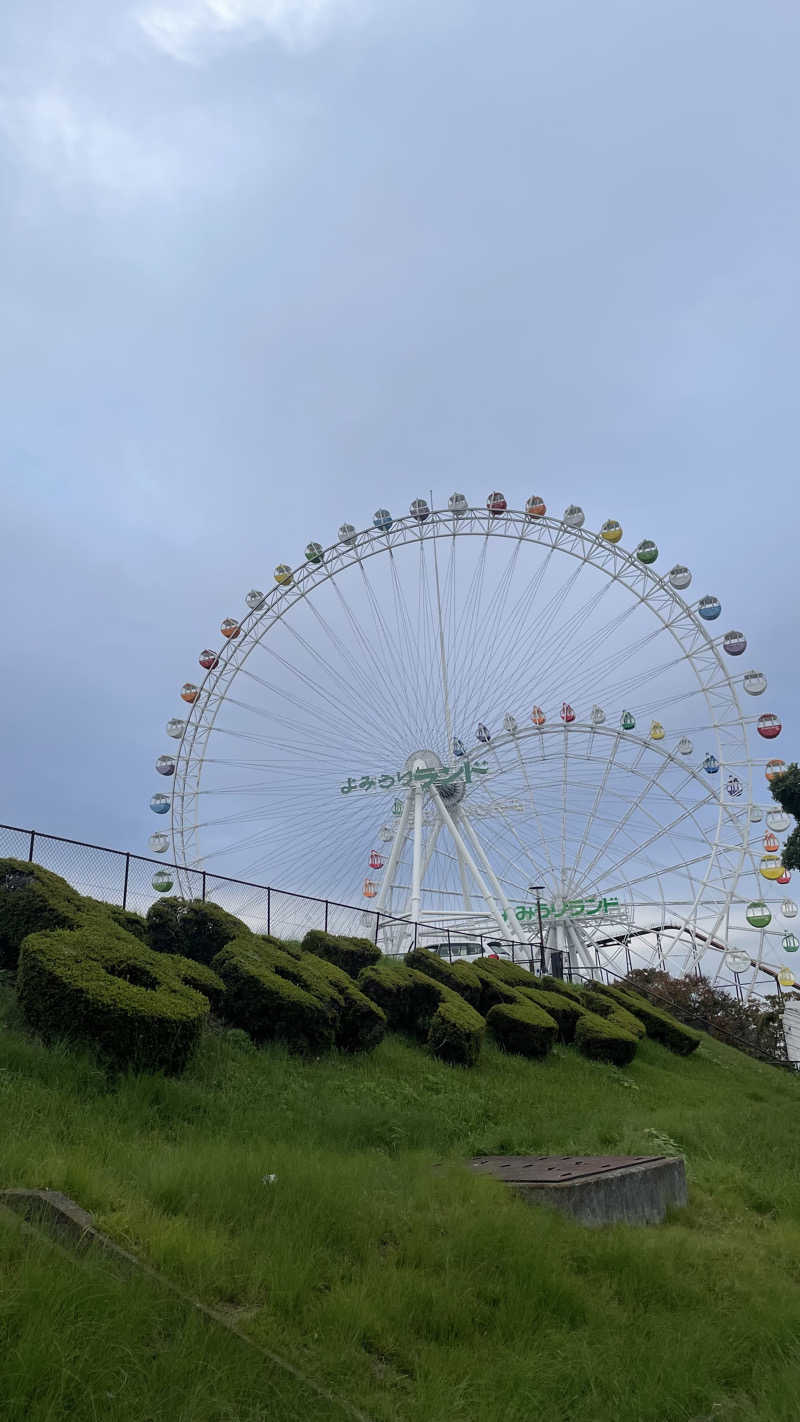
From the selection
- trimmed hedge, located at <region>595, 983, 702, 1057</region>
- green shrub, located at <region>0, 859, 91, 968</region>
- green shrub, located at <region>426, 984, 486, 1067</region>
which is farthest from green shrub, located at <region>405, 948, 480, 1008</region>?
green shrub, located at <region>0, 859, 91, 968</region>

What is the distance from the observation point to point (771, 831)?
37250 mm

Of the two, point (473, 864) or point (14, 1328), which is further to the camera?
point (473, 864)

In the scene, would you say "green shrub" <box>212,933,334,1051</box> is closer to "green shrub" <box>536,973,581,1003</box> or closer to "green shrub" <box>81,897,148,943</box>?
"green shrub" <box>81,897,148,943</box>

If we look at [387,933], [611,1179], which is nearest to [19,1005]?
[611,1179]

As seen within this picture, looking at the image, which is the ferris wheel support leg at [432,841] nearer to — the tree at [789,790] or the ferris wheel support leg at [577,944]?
the ferris wheel support leg at [577,944]

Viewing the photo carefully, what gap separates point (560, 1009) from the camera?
74.1ft

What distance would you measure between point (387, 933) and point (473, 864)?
607 cm

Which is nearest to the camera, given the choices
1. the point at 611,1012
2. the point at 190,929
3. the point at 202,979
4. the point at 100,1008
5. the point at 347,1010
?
the point at 100,1008

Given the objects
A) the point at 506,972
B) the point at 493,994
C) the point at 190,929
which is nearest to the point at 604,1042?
the point at 493,994

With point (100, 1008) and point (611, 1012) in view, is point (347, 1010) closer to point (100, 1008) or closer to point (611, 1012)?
point (100, 1008)

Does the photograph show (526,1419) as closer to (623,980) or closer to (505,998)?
(505,998)

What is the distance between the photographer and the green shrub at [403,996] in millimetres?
17438

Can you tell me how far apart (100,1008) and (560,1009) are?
48.8 feet

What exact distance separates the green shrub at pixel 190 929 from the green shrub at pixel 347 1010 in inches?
51.7
